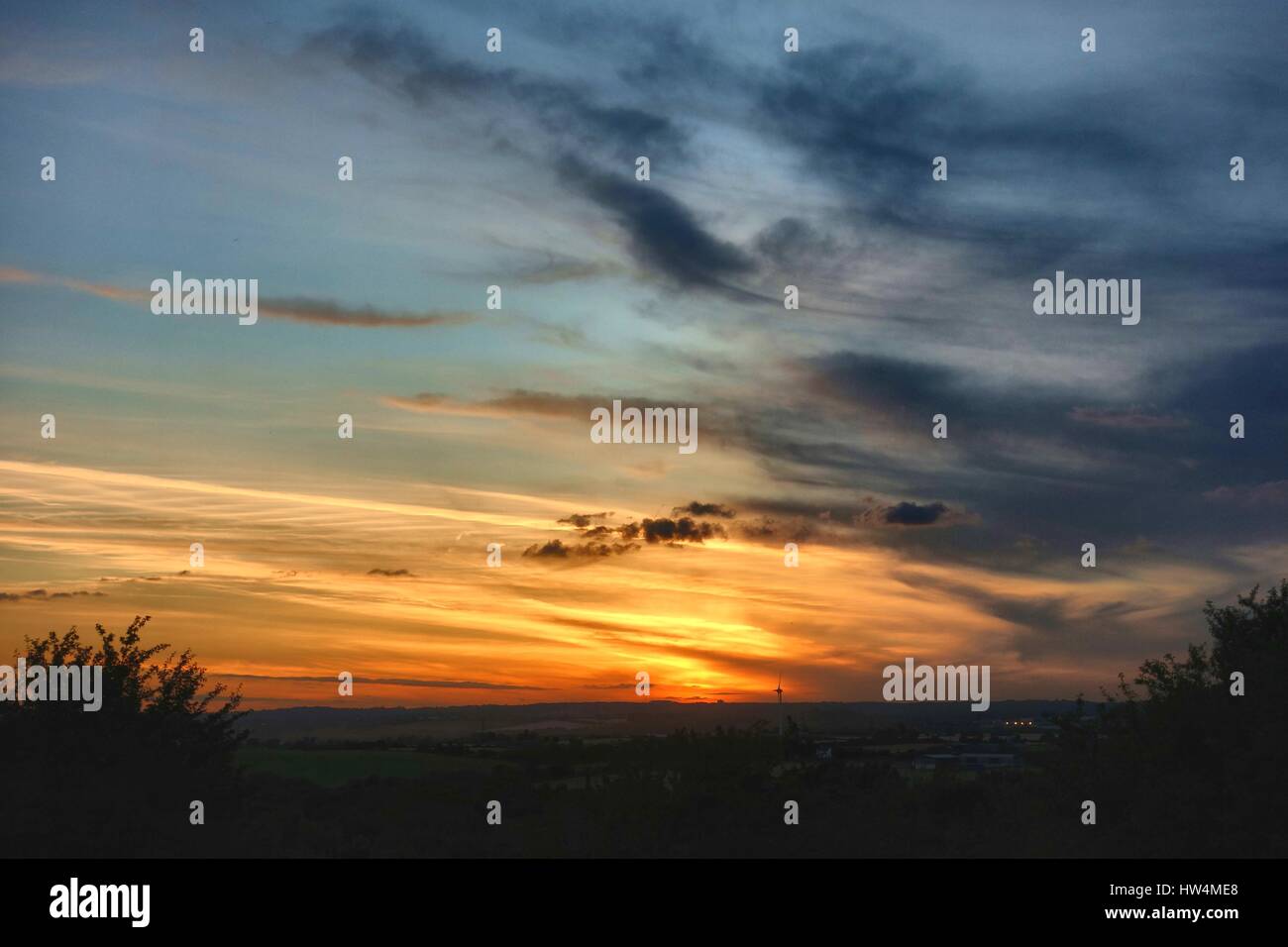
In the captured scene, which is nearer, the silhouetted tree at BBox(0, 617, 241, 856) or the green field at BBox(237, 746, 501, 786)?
the silhouetted tree at BBox(0, 617, 241, 856)

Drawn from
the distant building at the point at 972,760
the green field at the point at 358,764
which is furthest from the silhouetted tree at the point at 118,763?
the distant building at the point at 972,760

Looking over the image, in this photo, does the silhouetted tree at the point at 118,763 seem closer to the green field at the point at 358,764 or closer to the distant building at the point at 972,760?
the green field at the point at 358,764

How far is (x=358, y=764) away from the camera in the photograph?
Result: 5584cm

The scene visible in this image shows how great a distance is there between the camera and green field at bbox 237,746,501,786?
163 feet

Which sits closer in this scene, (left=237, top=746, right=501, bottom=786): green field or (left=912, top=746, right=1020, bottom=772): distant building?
(left=912, top=746, right=1020, bottom=772): distant building

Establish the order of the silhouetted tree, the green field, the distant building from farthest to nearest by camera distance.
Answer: the green field, the distant building, the silhouetted tree

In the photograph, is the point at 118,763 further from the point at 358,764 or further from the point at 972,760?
the point at 972,760

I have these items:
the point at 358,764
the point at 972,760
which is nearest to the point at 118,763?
the point at 358,764

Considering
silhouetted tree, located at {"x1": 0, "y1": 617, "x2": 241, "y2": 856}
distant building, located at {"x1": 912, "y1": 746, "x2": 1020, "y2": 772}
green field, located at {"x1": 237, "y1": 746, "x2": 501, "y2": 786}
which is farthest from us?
green field, located at {"x1": 237, "y1": 746, "x2": 501, "y2": 786}

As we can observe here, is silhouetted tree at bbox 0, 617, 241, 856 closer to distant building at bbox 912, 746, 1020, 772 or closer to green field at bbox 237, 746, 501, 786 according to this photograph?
green field at bbox 237, 746, 501, 786

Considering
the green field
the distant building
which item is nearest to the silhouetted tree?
the green field

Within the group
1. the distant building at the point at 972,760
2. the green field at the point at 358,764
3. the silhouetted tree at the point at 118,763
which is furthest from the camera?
the green field at the point at 358,764

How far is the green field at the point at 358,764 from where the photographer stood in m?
49.6
